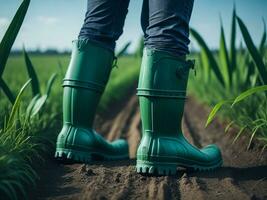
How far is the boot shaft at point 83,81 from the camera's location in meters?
1.79

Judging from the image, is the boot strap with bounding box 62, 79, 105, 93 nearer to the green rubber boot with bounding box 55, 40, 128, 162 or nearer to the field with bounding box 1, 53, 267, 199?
the green rubber boot with bounding box 55, 40, 128, 162

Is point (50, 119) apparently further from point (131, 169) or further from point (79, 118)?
point (131, 169)

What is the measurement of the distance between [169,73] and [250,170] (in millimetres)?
523

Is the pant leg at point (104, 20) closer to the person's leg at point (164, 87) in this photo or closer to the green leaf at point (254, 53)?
the person's leg at point (164, 87)

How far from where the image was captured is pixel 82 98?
70.4 inches

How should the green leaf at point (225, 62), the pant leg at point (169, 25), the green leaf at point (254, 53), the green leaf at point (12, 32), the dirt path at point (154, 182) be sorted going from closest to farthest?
the dirt path at point (154, 182), the pant leg at point (169, 25), the green leaf at point (12, 32), the green leaf at point (254, 53), the green leaf at point (225, 62)

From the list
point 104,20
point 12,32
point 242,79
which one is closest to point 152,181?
point 104,20

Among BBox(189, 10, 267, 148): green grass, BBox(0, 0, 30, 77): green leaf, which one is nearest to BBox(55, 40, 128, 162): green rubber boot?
BBox(0, 0, 30, 77): green leaf

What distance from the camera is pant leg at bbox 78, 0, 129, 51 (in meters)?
1.77

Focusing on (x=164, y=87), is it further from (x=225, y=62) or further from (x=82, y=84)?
(x=225, y=62)

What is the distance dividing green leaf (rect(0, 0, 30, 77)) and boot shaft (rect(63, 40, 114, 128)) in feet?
0.80

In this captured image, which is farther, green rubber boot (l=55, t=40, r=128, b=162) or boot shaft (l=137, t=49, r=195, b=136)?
green rubber boot (l=55, t=40, r=128, b=162)

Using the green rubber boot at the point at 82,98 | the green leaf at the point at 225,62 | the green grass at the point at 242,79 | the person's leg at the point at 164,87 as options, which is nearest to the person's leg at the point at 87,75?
the green rubber boot at the point at 82,98

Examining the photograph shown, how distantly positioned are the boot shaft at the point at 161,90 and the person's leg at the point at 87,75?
25 centimetres
